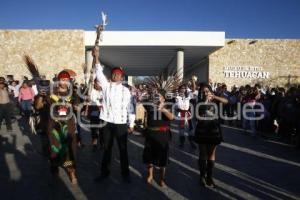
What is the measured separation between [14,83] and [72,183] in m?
14.4

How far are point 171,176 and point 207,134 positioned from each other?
1163 mm

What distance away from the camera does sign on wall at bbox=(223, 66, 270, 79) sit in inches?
1153

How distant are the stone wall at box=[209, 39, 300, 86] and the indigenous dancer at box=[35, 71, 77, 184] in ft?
80.6

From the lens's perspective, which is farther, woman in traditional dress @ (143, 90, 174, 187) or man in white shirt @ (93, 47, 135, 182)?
man in white shirt @ (93, 47, 135, 182)

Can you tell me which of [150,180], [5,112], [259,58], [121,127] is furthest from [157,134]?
[259,58]

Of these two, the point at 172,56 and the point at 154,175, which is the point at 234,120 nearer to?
the point at 154,175

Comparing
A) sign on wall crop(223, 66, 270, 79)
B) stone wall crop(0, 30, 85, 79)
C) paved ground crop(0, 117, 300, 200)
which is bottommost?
paved ground crop(0, 117, 300, 200)

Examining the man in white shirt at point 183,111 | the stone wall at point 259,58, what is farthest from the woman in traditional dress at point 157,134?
the stone wall at point 259,58

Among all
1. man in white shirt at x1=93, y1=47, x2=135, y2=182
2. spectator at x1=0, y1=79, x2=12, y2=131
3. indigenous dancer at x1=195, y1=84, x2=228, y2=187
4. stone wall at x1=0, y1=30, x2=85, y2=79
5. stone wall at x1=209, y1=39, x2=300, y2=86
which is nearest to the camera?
indigenous dancer at x1=195, y1=84, x2=228, y2=187

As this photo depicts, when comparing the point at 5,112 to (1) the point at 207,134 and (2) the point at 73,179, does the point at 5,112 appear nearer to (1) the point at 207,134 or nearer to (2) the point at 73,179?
(2) the point at 73,179

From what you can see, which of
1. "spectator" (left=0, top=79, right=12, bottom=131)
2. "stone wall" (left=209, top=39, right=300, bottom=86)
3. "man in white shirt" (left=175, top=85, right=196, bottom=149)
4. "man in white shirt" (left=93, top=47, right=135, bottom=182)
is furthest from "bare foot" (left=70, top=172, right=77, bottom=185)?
"stone wall" (left=209, top=39, right=300, bottom=86)

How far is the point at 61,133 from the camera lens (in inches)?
224

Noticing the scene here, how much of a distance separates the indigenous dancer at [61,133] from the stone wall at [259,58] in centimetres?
2457

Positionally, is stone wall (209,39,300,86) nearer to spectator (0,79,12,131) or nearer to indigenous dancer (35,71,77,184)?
spectator (0,79,12,131)
